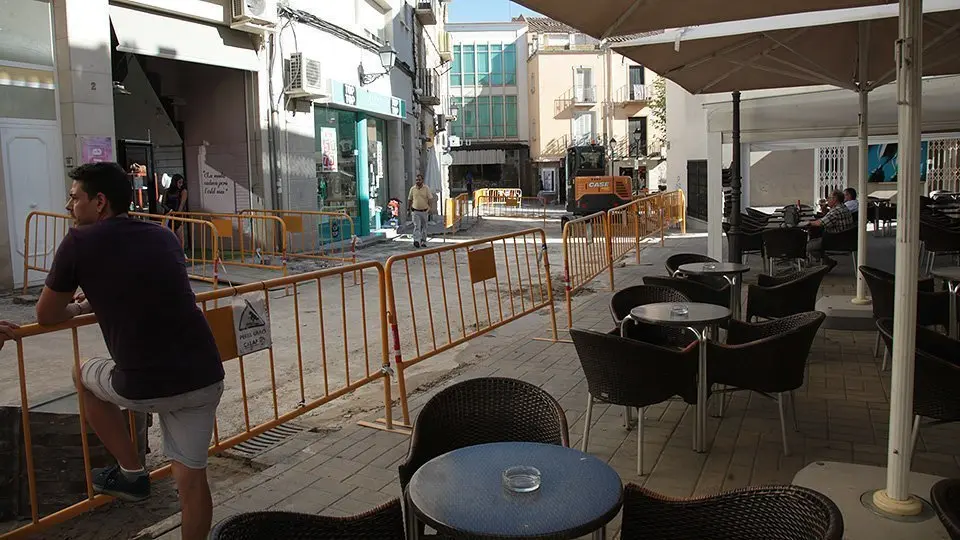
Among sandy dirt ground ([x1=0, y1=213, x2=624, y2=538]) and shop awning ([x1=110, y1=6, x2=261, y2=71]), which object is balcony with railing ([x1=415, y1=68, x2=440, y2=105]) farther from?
sandy dirt ground ([x1=0, y1=213, x2=624, y2=538])

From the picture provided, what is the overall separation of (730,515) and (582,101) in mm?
44500

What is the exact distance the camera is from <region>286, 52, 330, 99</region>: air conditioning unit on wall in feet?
50.0

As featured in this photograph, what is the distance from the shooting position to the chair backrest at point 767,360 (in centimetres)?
421

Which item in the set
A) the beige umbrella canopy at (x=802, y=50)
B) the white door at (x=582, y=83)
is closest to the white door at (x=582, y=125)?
the white door at (x=582, y=83)

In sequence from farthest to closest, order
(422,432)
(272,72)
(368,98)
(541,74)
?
(541,74)
(368,98)
(272,72)
(422,432)

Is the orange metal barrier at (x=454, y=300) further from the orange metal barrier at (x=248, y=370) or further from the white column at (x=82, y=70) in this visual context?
the white column at (x=82, y=70)

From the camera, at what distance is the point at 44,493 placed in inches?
154

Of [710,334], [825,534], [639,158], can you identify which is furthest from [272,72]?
[639,158]

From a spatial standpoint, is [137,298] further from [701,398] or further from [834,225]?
[834,225]

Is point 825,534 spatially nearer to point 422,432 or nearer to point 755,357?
point 422,432

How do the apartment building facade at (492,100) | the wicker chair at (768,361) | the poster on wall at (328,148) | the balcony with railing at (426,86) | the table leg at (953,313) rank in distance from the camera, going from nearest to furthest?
the wicker chair at (768,361), the table leg at (953,313), the poster on wall at (328,148), the balcony with railing at (426,86), the apartment building facade at (492,100)

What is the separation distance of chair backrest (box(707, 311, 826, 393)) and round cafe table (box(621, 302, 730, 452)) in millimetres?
92

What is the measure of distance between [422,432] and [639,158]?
40.1m

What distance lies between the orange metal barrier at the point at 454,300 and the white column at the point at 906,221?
3075 millimetres
